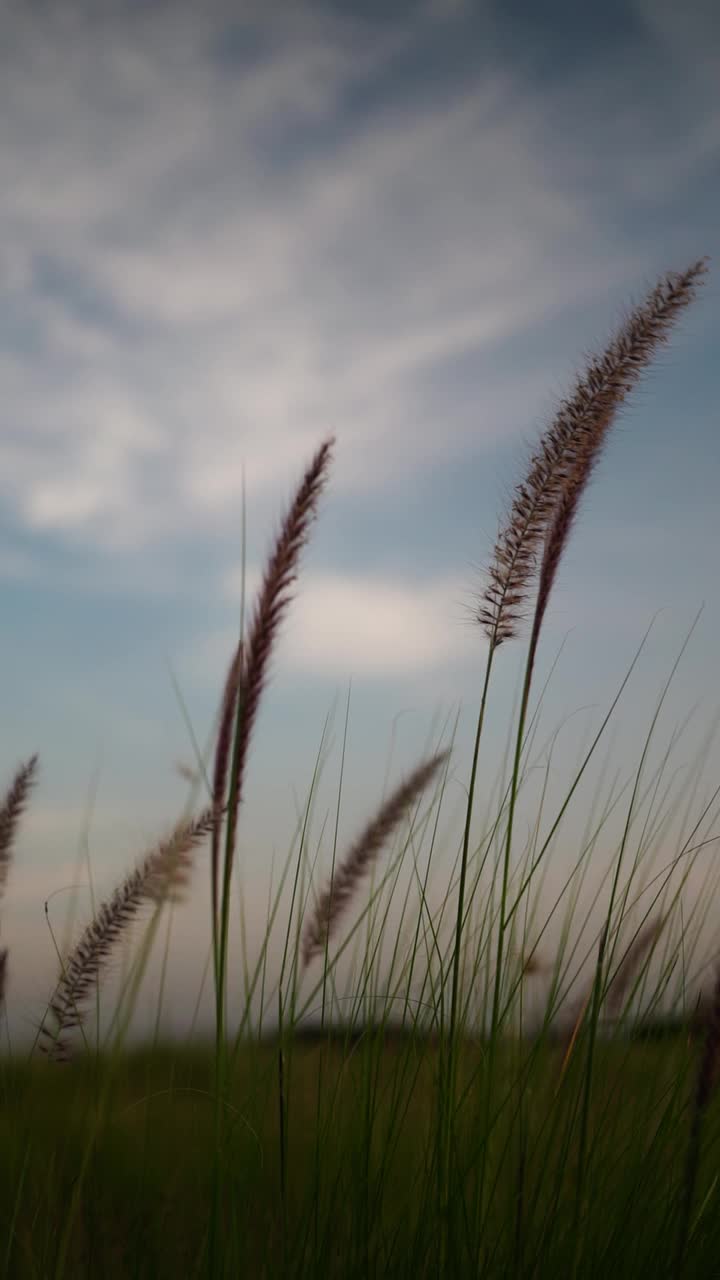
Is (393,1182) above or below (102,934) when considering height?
below

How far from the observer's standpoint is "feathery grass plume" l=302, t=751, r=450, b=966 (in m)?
2.58

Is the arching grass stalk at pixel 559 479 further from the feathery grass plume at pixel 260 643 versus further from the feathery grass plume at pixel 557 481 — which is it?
the feathery grass plume at pixel 260 643

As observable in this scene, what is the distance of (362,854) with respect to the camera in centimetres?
260

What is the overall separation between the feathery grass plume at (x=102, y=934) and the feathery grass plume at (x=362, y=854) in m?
0.61

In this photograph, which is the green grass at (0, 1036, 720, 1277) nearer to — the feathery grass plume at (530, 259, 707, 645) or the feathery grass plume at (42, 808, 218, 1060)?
the feathery grass plume at (42, 808, 218, 1060)

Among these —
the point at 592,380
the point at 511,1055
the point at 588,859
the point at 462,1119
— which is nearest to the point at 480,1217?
the point at 462,1119

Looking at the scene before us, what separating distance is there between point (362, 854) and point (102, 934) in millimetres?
722

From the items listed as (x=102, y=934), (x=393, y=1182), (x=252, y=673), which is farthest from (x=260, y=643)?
(x=393, y=1182)

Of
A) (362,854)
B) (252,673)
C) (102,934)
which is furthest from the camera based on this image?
(362,854)

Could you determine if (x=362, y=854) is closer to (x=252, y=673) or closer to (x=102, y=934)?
(x=102, y=934)

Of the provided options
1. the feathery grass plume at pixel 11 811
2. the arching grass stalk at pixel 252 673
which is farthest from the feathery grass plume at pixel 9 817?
the arching grass stalk at pixel 252 673

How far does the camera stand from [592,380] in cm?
240

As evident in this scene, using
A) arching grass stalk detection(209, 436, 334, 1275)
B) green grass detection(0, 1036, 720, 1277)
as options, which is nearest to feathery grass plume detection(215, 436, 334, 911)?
arching grass stalk detection(209, 436, 334, 1275)

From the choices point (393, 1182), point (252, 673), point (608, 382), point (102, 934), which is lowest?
point (393, 1182)
